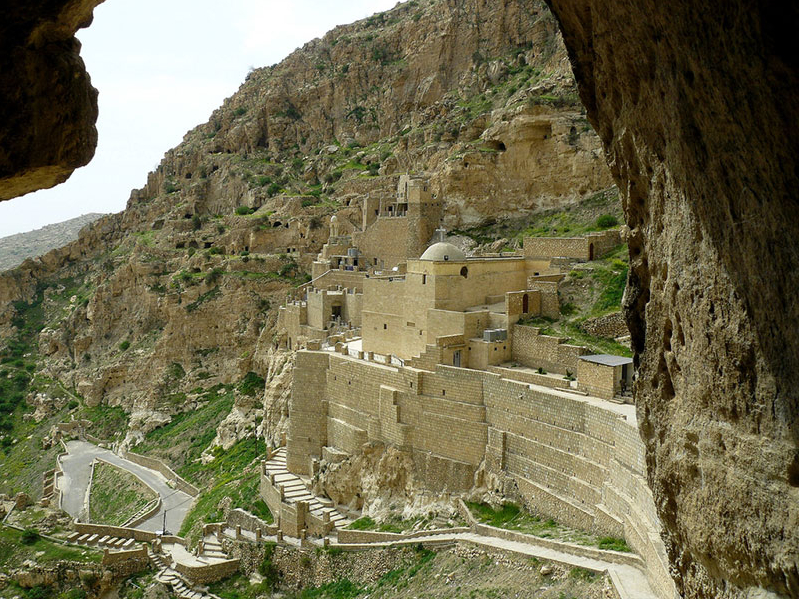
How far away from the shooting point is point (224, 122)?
6938 centimetres

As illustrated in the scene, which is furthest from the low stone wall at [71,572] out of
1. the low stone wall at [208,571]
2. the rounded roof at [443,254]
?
the rounded roof at [443,254]

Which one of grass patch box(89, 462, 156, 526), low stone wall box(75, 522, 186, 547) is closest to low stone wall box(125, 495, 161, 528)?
grass patch box(89, 462, 156, 526)

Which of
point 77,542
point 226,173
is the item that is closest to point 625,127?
point 77,542

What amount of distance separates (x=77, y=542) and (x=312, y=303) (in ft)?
47.2

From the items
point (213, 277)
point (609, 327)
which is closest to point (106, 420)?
point (213, 277)

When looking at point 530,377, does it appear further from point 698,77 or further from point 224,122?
point 224,122

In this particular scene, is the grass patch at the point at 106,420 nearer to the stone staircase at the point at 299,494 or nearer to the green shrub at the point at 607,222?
the stone staircase at the point at 299,494

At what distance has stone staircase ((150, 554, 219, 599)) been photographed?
2277 centimetres

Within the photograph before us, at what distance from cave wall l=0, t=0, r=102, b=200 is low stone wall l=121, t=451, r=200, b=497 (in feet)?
98.7

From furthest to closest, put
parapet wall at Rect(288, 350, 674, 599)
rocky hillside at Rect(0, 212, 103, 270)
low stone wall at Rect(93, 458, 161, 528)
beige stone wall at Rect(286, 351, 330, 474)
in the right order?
rocky hillside at Rect(0, 212, 103, 270)
low stone wall at Rect(93, 458, 161, 528)
beige stone wall at Rect(286, 351, 330, 474)
parapet wall at Rect(288, 350, 674, 599)

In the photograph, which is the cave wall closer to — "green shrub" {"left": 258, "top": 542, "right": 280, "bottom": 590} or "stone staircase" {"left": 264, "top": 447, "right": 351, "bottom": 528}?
"stone staircase" {"left": 264, "top": 447, "right": 351, "bottom": 528}

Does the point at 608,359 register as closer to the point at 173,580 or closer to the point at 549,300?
the point at 549,300

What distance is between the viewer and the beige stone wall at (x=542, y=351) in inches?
826

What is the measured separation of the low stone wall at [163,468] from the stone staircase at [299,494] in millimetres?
6629
